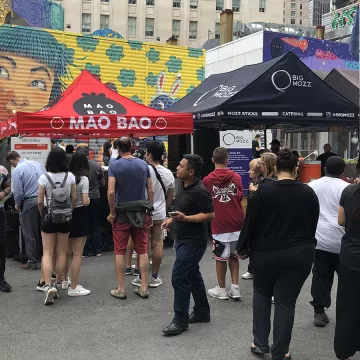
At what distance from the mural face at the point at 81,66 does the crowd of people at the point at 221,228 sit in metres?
6.58

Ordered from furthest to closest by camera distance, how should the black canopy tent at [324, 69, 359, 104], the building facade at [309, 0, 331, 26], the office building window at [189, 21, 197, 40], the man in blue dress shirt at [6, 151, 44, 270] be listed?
the building facade at [309, 0, 331, 26], the office building window at [189, 21, 197, 40], the black canopy tent at [324, 69, 359, 104], the man in blue dress shirt at [6, 151, 44, 270]

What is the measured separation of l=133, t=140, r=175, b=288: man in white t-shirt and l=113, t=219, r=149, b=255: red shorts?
536 millimetres

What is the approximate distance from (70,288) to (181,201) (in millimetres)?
2187

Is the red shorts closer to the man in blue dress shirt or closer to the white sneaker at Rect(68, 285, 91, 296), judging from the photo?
the white sneaker at Rect(68, 285, 91, 296)

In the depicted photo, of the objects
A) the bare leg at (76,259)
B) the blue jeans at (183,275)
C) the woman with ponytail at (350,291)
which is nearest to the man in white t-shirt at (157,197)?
the bare leg at (76,259)

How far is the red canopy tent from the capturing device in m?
7.18

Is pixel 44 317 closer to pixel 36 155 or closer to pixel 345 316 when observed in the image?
pixel 345 316

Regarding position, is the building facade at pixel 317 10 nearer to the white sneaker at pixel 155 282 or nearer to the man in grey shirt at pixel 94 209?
the man in grey shirt at pixel 94 209

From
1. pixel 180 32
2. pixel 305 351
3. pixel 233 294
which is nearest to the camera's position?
pixel 305 351

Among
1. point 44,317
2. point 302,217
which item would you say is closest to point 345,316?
point 302,217

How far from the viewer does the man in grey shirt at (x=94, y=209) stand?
301 inches

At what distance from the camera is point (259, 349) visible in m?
3.91

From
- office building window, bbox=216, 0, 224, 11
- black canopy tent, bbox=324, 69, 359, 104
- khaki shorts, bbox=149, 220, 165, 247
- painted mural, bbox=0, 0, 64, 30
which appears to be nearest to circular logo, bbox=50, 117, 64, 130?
khaki shorts, bbox=149, 220, 165, 247

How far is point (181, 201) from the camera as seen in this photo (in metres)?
4.38
